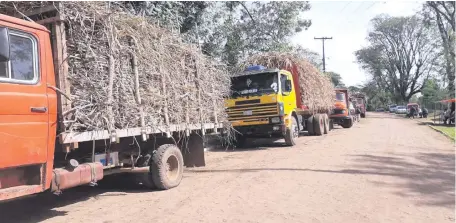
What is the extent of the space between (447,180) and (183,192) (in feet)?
16.3

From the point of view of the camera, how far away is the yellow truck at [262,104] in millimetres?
13098

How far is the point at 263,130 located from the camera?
527 inches

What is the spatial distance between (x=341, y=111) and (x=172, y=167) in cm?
1836

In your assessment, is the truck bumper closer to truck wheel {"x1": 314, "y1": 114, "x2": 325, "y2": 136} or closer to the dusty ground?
the dusty ground

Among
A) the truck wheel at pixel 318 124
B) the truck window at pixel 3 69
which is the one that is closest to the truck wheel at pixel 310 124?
the truck wheel at pixel 318 124

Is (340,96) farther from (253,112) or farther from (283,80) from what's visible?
(253,112)

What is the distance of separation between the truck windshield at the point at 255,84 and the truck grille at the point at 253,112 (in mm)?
440

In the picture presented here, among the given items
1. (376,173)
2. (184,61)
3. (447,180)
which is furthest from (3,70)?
(447,180)

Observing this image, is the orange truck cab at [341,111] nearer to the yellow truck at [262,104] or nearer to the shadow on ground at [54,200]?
the yellow truck at [262,104]

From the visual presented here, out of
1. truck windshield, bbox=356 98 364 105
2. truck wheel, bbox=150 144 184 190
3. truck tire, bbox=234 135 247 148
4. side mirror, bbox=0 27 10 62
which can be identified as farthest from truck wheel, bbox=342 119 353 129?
side mirror, bbox=0 27 10 62

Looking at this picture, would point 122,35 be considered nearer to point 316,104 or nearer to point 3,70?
point 3,70

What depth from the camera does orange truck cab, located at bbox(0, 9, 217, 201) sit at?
14.4ft

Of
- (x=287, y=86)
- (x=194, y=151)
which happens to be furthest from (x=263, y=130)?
(x=194, y=151)

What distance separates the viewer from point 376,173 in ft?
27.7
